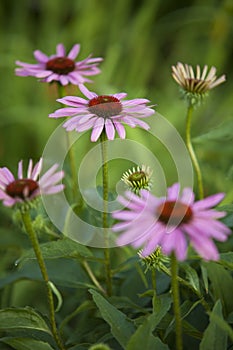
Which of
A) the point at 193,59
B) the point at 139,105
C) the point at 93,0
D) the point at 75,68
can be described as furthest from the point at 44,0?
the point at 139,105

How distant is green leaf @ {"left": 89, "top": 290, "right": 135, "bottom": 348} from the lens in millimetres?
496

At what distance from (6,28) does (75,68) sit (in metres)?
1.20

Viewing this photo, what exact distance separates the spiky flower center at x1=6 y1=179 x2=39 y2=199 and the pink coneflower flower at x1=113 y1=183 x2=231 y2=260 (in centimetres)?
9

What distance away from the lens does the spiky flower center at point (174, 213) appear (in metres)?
0.42

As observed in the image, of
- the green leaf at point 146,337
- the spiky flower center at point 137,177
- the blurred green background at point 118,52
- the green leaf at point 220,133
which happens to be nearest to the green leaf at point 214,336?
the green leaf at point 146,337

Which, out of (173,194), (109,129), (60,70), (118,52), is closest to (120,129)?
(109,129)

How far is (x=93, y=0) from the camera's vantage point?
1.73 metres

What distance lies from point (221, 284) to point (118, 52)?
1042 millimetres

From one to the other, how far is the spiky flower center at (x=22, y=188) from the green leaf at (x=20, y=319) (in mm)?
113

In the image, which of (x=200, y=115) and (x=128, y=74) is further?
(x=128, y=74)

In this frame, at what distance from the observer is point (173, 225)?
42cm

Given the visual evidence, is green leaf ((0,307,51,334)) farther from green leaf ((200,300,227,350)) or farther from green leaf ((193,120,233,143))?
green leaf ((193,120,233,143))

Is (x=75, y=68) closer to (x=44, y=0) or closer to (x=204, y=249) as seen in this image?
(x=204, y=249)

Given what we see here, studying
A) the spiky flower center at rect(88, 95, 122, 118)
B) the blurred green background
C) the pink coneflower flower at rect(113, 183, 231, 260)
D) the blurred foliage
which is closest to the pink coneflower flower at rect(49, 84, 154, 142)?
the spiky flower center at rect(88, 95, 122, 118)
